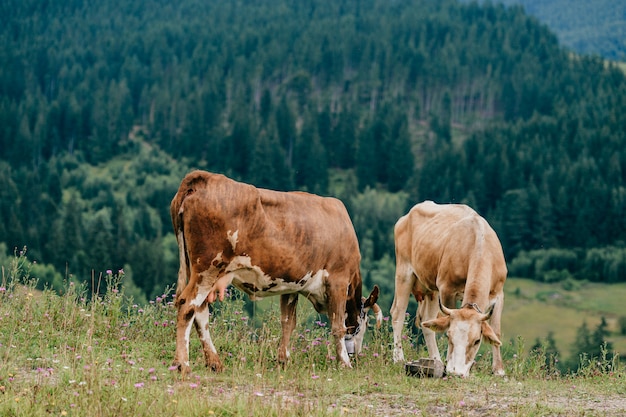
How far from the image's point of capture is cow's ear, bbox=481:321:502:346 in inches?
411

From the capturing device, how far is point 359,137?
17312cm

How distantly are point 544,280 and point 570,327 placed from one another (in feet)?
75.9

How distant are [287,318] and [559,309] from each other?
104m

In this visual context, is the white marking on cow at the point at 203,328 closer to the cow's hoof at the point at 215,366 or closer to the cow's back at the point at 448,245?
the cow's hoof at the point at 215,366

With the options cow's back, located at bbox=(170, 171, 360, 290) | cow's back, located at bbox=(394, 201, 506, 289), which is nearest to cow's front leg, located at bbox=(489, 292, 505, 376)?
cow's back, located at bbox=(394, 201, 506, 289)

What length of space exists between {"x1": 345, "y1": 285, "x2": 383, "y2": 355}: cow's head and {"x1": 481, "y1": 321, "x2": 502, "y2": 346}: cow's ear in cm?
225

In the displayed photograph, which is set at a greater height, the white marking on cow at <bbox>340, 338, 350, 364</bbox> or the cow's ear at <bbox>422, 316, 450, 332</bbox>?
the cow's ear at <bbox>422, 316, 450, 332</bbox>

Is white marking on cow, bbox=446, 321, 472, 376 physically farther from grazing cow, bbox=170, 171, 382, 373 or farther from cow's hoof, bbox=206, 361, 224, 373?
cow's hoof, bbox=206, 361, 224, 373

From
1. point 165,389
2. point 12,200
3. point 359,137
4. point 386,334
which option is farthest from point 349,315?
point 359,137

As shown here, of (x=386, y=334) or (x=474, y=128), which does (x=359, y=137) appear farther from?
(x=386, y=334)

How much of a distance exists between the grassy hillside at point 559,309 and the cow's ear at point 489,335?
81519 millimetres

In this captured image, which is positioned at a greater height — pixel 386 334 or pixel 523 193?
pixel 386 334

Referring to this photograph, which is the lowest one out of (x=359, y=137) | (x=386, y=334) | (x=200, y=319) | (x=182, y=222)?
(x=359, y=137)

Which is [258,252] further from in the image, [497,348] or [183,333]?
[497,348]
